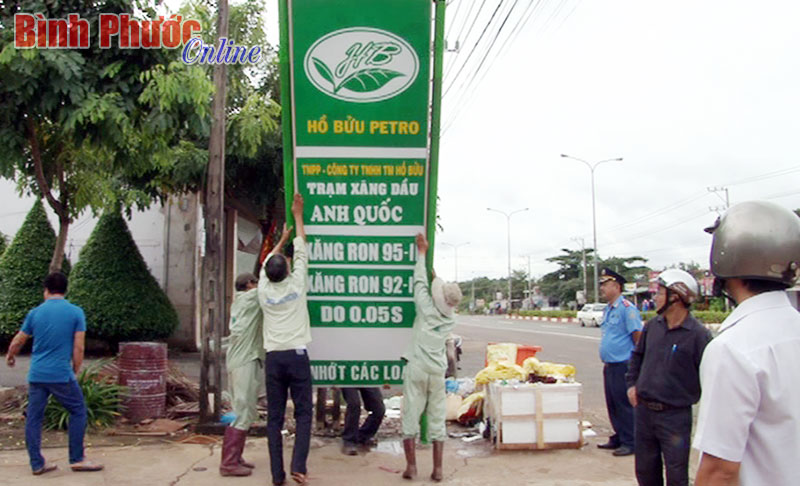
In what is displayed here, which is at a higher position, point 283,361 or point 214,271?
point 214,271

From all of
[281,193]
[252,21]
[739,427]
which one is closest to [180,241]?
[281,193]

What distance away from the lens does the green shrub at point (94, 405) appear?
7.66 meters

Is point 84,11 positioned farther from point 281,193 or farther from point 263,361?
point 281,193

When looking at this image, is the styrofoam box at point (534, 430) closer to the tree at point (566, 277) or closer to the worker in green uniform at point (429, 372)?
the worker in green uniform at point (429, 372)

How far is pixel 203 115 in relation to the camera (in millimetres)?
7906

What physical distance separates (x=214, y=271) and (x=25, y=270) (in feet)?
28.7

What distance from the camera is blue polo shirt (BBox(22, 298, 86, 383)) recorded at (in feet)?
19.9

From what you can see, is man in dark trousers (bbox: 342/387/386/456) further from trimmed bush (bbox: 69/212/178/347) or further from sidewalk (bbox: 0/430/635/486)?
trimmed bush (bbox: 69/212/178/347)

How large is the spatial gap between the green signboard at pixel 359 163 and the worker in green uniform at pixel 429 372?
2.15 ft

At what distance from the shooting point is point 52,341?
606cm

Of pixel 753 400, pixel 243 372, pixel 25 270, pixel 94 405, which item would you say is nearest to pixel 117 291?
pixel 25 270

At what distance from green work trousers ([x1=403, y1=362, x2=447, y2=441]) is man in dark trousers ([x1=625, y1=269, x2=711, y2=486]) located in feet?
6.48

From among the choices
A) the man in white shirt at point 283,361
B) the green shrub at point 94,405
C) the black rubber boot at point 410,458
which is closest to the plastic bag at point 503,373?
the black rubber boot at point 410,458

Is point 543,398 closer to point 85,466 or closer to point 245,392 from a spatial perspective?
point 245,392
